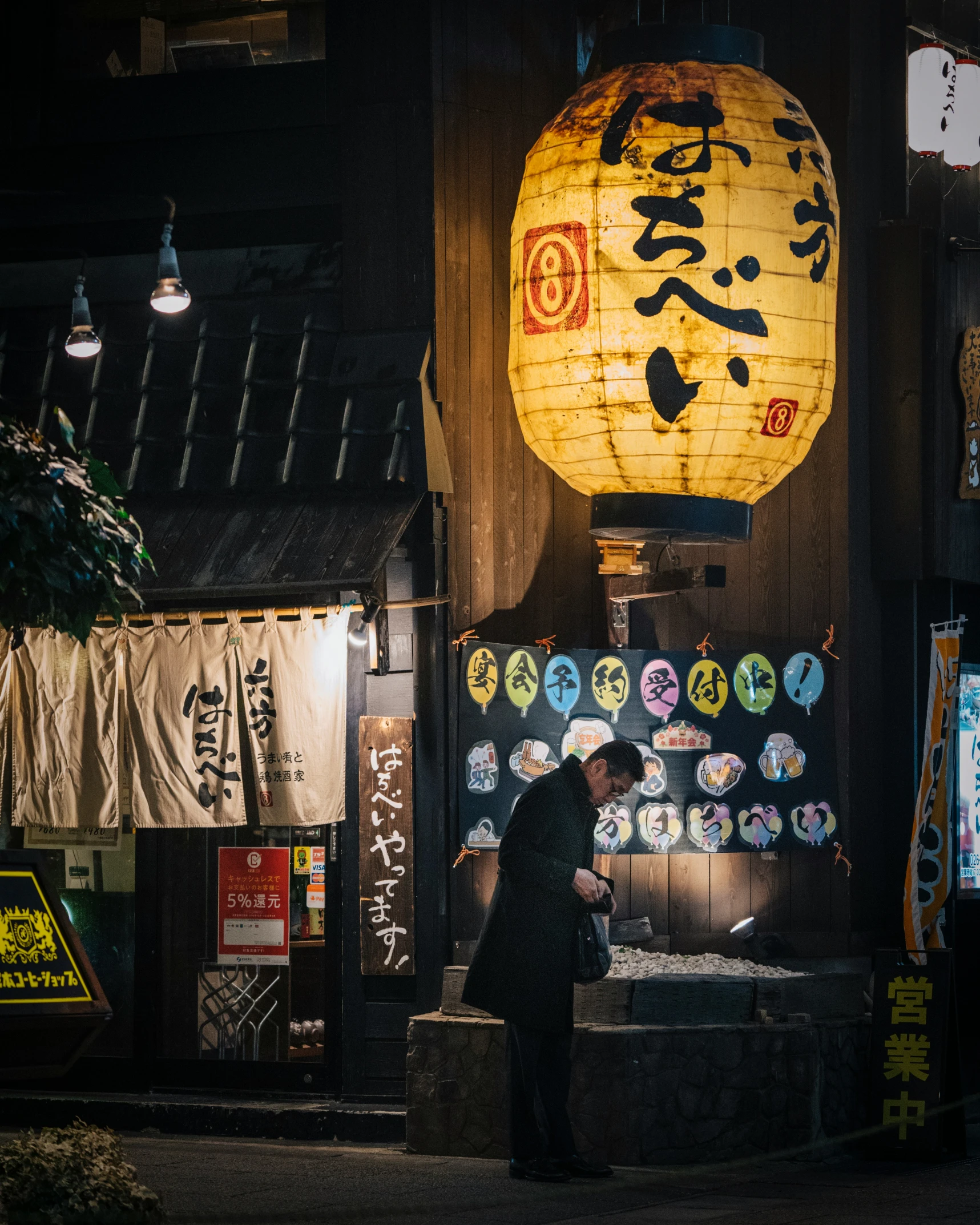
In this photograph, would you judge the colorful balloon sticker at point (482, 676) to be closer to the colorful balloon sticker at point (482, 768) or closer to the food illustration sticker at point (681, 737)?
the colorful balloon sticker at point (482, 768)

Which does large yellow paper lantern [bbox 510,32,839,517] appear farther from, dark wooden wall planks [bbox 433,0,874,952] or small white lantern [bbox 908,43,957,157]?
small white lantern [bbox 908,43,957,157]

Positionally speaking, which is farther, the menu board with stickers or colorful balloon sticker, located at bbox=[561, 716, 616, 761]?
colorful balloon sticker, located at bbox=[561, 716, 616, 761]

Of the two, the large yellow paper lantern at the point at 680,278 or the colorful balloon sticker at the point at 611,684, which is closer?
the large yellow paper lantern at the point at 680,278

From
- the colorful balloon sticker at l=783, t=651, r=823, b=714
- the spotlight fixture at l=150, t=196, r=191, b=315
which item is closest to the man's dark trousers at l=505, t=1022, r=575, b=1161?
the colorful balloon sticker at l=783, t=651, r=823, b=714

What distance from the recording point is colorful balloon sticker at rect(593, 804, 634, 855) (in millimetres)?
12031

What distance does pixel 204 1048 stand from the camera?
12641 mm

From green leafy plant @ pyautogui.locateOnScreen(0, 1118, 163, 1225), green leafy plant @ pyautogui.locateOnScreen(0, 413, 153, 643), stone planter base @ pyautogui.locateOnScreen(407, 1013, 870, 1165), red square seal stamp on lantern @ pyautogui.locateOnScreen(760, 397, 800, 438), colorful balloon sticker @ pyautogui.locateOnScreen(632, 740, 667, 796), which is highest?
red square seal stamp on lantern @ pyautogui.locateOnScreen(760, 397, 800, 438)

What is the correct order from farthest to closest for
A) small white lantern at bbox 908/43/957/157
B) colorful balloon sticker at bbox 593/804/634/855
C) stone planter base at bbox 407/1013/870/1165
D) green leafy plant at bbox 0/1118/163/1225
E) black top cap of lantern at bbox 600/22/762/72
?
small white lantern at bbox 908/43/957/157, colorful balloon sticker at bbox 593/804/634/855, black top cap of lantern at bbox 600/22/762/72, stone planter base at bbox 407/1013/870/1165, green leafy plant at bbox 0/1118/163/1225

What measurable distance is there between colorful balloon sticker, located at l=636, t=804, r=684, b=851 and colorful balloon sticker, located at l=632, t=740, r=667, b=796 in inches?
3.7

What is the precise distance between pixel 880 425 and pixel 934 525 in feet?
2.70

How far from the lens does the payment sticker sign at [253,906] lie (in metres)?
12.5

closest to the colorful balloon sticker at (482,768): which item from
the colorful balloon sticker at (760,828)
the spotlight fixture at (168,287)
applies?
the colorful balloon sticker at (760,828)

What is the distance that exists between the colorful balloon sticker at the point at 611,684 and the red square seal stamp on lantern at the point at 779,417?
236 centimetres

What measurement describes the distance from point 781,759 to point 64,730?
490 cm
